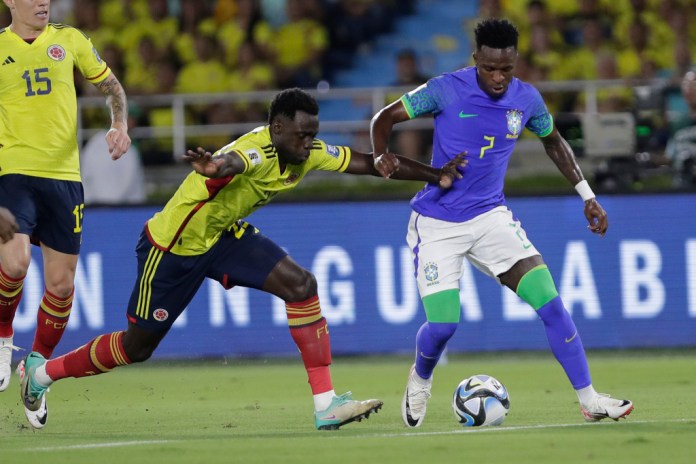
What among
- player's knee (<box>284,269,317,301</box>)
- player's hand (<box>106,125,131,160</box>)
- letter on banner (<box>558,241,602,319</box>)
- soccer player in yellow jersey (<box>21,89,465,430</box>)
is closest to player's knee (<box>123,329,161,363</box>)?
soccer player in yellow jersey (<box>21,89,465,430</box>)

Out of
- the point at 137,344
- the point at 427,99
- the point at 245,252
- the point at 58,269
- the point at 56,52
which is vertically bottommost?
the point at 137,344

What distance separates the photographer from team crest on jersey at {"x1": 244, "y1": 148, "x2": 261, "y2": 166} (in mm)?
7734

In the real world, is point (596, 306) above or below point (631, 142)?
below

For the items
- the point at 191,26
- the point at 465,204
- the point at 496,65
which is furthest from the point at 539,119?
the point at 191,26

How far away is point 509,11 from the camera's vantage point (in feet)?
54.2

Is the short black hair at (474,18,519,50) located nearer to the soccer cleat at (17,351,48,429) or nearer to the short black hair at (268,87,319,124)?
the short black hair at (268,87,319,124)

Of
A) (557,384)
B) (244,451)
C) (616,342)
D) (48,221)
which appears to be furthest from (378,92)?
(244,451)

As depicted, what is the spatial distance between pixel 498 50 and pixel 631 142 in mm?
5825

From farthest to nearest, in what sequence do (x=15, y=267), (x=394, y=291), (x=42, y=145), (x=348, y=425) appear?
(x=394, y=291) → (x=42, y=145) → (x=15, y=267) → (x=348, y=425)

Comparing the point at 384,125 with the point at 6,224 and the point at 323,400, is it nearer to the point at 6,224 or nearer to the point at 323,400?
the point at 323,400

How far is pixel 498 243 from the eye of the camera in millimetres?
8344

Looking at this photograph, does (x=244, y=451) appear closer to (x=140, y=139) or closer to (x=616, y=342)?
(x=616, y=342)

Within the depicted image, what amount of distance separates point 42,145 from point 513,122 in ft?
10.1

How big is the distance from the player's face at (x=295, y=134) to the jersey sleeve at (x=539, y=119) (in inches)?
58.2
